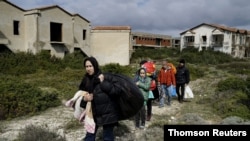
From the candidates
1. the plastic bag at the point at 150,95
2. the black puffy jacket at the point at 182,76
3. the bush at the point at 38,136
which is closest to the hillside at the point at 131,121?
the bush at the point at 38,136

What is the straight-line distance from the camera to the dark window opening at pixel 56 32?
102ft

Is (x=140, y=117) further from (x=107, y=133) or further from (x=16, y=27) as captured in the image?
(x=16, y=27)

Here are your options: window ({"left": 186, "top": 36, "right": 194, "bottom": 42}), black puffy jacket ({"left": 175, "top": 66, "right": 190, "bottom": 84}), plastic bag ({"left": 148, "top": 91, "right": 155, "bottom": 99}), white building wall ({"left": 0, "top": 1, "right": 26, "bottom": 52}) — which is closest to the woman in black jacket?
plastic bag ({"left": 148, "top": 91, "right": 155, "bottom": 99})

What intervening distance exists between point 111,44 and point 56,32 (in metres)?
9.28

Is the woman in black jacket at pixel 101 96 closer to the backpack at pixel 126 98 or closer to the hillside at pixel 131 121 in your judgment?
the backpack at pixel 126 98

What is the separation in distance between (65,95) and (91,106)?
25.3 feet

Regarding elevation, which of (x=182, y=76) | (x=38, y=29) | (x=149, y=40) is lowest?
(x=182, y=76)

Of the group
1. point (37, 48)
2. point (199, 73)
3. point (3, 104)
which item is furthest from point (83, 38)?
point (3, 104)

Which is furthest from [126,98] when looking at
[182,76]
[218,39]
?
[218,39]

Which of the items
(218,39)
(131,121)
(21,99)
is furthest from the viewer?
(218,39)

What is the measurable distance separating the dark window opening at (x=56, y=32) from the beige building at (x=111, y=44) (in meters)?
8.13

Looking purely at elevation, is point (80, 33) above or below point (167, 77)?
above

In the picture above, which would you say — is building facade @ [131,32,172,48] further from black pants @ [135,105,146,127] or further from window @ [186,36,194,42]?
black pants @ [135,105,146,127]

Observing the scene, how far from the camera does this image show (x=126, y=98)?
475 cm
